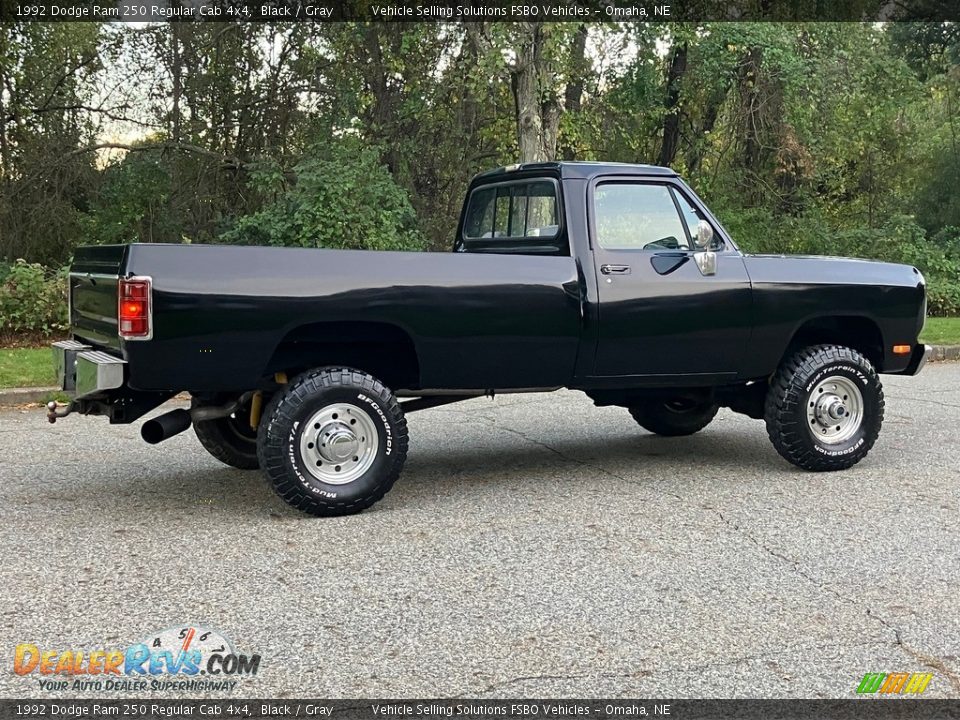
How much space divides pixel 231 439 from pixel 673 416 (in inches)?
133

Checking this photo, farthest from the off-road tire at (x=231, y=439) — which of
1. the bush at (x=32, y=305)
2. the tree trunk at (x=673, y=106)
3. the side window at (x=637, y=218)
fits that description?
the tree trunk at (x=673, y=106)

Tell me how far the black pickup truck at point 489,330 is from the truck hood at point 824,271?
0.01 meters

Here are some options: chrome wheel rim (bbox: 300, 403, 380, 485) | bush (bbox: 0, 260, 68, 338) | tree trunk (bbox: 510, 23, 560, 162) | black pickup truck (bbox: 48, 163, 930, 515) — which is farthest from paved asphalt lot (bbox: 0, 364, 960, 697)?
tree trunk (bbox: 510, 23, 560, 162)

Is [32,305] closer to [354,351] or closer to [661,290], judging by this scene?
[354,351]

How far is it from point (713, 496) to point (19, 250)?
1534cm

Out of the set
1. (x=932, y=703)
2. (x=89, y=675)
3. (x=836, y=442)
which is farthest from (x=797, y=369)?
(x=89, y=675)

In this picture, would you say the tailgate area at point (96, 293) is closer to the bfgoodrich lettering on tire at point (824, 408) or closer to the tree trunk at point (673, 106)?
the bfgoodrich lettering on tire at point (824, 408)

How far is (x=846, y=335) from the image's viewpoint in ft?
24.8

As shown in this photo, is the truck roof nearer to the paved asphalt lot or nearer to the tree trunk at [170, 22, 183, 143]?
the paved asphalt lot

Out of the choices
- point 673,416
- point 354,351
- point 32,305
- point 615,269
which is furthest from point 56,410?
point 32,305

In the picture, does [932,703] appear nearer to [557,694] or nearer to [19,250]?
[557,694]

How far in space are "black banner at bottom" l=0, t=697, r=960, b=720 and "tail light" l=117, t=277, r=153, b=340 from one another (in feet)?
7.50

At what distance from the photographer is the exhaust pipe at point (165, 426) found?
5941 mm

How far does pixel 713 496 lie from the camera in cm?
650
